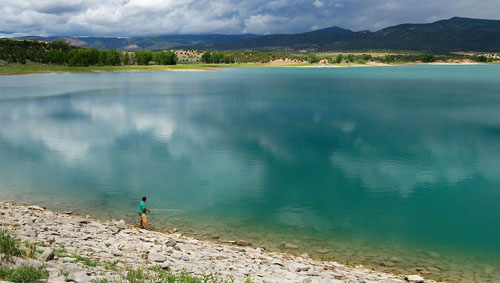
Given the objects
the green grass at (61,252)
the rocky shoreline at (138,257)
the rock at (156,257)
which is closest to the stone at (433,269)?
the rocky shoreline at (138,257)

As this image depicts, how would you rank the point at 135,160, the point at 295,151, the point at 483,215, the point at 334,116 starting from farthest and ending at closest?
the point at 334,116 → the point at 295,151 → the point at 135,160 → the point at 483,215

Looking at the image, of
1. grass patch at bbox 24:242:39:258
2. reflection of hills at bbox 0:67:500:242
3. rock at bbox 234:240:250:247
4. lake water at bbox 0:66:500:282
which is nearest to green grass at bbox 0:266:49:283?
grass patch at bbox 24:242:39:258

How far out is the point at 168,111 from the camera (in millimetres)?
59156

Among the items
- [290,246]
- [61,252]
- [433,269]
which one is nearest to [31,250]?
[61,252]

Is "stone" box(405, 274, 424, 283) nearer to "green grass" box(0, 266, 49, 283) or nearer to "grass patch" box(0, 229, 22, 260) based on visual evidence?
"green grass" box(0, 266, 49, 283)

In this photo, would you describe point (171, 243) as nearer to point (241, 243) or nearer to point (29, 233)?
point (241, 243)

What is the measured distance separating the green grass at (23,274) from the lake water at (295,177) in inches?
351

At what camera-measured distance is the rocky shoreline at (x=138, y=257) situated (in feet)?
33.3

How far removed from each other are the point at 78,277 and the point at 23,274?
3.80 ft

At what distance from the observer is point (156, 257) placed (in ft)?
40.3

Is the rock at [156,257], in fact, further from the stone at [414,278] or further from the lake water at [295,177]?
the stone at [414,278]

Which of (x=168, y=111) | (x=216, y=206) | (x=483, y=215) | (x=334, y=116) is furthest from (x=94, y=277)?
(x=168, y=111)

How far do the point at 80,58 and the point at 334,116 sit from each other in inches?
6461

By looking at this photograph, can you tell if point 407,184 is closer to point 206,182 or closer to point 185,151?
point 206,182
